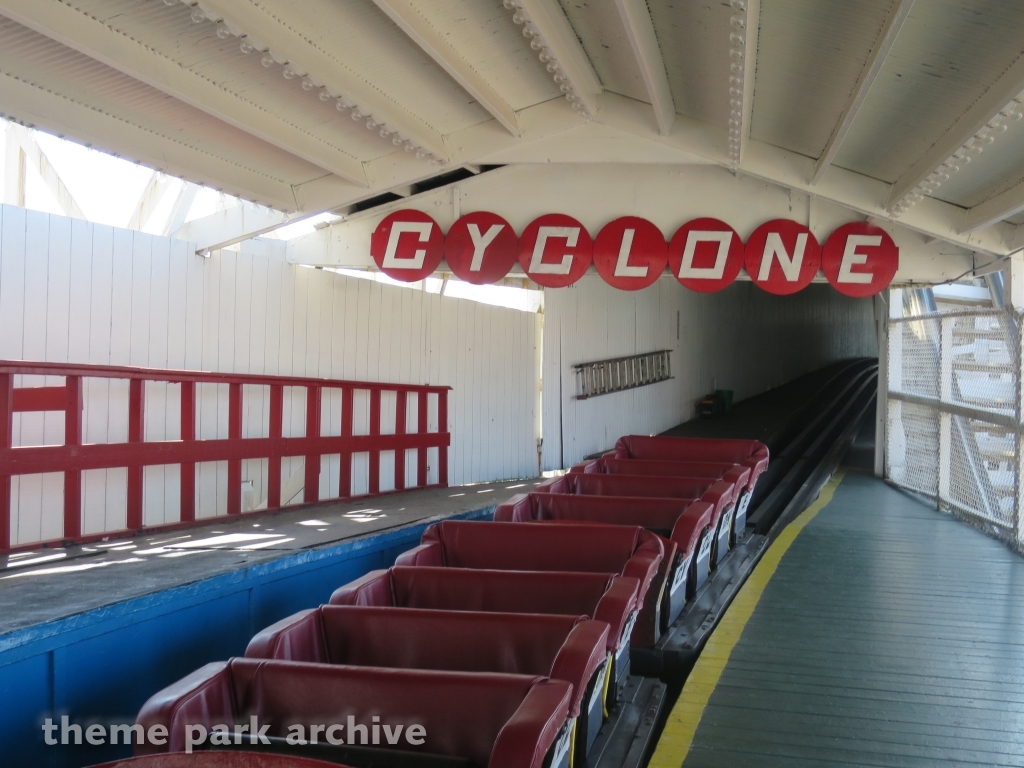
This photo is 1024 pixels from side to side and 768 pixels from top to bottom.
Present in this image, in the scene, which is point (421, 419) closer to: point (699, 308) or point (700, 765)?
point (700, 765)

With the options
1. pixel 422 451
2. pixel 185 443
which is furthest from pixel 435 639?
pixel 422 451

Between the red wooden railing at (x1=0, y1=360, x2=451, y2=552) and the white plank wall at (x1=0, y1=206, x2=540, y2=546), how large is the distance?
0.19 metres

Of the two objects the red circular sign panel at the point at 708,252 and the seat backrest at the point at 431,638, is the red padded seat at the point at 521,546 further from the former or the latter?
the red circular sign panel at the point at 708,252

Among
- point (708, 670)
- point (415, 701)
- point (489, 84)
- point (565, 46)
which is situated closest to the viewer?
point (415, 701)

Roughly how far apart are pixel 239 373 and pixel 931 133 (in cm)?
489

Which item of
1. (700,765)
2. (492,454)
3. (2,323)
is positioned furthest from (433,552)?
(492,454)

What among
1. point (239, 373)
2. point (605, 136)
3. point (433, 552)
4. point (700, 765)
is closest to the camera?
point (700, 765)

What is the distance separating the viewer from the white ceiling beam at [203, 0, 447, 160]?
12.0ft

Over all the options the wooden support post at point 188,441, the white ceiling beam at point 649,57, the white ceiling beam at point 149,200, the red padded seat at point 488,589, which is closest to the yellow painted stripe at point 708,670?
the red padded seat at point 488,589

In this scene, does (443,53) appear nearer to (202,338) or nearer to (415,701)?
(202,338)

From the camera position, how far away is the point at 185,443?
4.95 metres

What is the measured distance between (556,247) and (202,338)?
3.04m

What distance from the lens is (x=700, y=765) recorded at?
2.70m

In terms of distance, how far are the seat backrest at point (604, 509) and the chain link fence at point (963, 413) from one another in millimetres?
2925
